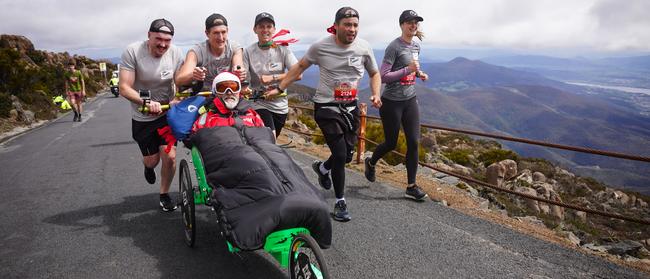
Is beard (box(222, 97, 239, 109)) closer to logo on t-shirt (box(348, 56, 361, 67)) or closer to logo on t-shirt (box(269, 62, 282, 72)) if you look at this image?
logo on t-shirt (box(348, 56, 361, 67))

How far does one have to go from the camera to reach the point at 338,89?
14.1 feet

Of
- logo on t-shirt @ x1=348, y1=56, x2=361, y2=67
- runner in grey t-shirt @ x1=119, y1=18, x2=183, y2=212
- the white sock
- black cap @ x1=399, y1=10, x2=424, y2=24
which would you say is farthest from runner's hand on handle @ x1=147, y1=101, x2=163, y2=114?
black cap @ x1=399, y1=10, x2=424, y2=24

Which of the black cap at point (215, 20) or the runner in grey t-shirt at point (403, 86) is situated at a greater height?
the black cap at point (215, 20)

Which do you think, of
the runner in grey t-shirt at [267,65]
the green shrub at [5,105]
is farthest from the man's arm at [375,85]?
the green shrub at [5,105]

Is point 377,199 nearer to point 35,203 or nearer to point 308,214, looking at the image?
point 308,214

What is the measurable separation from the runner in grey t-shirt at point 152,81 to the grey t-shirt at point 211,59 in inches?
8.7

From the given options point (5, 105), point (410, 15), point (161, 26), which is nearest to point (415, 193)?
point (410, 15)

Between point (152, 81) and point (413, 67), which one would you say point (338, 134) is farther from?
point (152, 81)

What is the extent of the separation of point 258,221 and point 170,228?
2328 mm

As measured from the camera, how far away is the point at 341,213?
4.54m

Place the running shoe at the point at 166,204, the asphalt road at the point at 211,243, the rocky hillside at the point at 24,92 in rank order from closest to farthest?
Result: 1. the asphalt road at the point at 211,243
2. the running shoe at the point at 166,204
3. the rocky hillside at the point at 24,92

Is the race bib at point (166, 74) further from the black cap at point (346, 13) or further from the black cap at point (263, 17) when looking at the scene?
the black cap at point (346, 13)

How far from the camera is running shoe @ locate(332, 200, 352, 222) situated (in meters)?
4.52

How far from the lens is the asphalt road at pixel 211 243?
11.2ft
